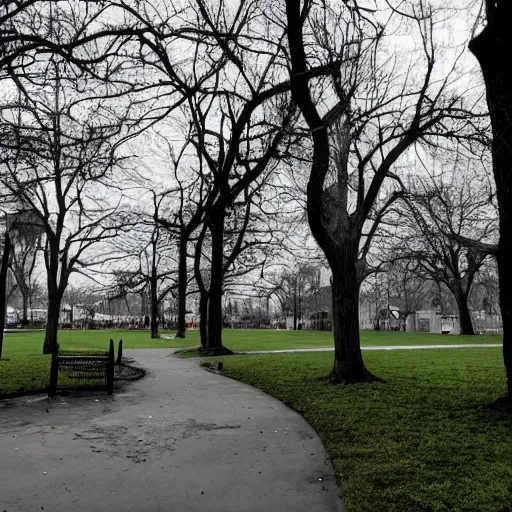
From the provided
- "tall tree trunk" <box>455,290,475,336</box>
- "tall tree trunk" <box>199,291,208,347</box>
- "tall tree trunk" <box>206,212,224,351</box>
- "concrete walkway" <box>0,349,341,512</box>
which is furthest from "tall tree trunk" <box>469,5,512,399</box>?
"tall tree trunk" <box>455,290,475,336</box>

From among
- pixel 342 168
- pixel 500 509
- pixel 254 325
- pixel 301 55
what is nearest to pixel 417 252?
pixel 342 168

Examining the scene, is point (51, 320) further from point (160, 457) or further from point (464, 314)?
point (464, 314)

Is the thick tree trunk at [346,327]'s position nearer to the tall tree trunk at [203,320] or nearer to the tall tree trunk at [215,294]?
the tall tree trunk at [215,294]

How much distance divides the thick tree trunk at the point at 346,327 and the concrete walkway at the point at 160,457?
264 cm

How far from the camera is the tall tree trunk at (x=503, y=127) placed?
802 centimetres

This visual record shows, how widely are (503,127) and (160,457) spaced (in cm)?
663

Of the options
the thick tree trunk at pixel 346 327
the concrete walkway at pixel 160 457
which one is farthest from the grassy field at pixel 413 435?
the thick tree trunk at pixel 346 327

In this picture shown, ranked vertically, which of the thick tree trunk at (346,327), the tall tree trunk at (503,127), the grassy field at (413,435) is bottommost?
the grassy field at (413,435)

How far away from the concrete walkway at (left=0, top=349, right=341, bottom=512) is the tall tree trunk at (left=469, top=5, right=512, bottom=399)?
3583 mm

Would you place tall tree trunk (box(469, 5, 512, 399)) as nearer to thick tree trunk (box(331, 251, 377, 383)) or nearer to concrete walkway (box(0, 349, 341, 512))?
concrete walkway (box(0, 349, 341, 512))

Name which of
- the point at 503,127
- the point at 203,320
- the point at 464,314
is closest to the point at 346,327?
the point at 503,127

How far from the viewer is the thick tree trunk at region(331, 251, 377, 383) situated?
40.3 feet

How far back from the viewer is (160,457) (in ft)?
19.9

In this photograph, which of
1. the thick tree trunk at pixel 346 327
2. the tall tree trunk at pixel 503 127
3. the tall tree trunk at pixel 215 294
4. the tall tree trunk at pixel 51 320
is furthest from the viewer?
the tall tree trunk at pixel 51 320
